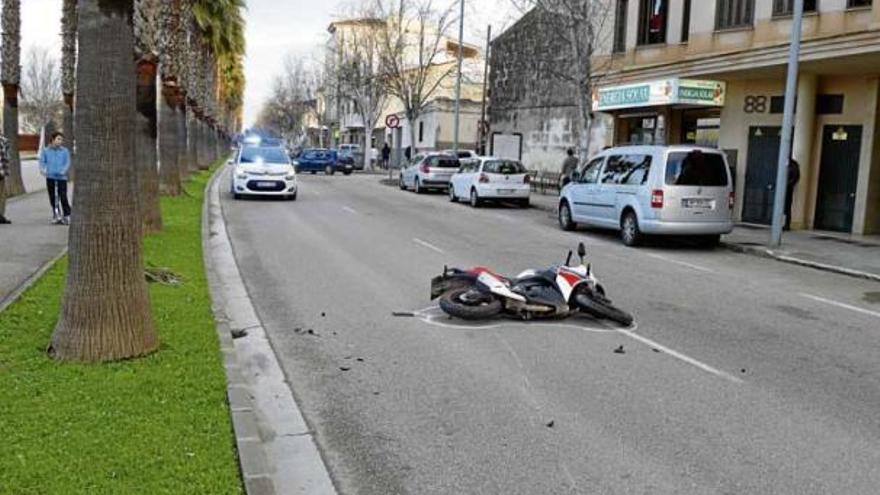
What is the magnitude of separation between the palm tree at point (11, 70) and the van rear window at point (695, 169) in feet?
48.4

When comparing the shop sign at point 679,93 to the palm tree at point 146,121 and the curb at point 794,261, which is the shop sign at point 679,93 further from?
the palm tree at point 146,121

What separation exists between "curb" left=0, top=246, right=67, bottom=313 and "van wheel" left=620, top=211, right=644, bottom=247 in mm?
10158

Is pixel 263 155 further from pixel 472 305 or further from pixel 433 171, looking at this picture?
pixel 472 305

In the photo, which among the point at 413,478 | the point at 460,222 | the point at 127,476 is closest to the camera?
the point at 127,476

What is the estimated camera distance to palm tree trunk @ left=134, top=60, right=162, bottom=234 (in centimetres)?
1401

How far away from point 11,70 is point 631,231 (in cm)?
1462

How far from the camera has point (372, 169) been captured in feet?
191

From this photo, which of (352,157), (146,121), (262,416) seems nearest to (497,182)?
(146,121)

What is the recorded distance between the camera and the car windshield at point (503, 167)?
2591cm

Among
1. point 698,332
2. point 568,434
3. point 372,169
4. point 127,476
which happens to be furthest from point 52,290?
point 372,169

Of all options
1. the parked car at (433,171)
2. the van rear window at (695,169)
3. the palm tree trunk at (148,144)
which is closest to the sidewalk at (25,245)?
the palm tree trunk at (148,144)

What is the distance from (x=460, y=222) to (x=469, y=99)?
40.6 metres

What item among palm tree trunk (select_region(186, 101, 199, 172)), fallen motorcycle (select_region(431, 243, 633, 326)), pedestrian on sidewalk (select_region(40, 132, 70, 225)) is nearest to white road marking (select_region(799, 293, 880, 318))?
fallen motorcycle (select_region(431, 243, 633, 326))

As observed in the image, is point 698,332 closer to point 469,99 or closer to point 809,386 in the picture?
point 809,386
